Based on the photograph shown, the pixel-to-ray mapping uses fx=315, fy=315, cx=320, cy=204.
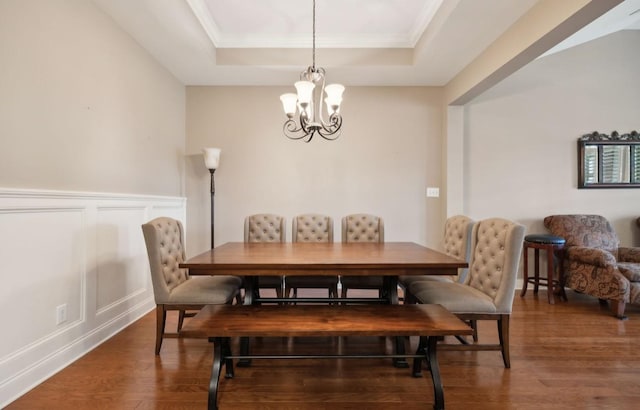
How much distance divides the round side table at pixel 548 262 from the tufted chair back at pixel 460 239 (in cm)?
137

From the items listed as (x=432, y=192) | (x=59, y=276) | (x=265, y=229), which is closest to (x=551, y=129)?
(x=432, y=192)

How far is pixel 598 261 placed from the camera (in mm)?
3102

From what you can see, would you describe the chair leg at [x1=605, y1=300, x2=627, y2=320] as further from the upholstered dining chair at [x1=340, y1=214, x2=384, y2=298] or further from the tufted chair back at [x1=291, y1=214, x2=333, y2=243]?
the tufted chair back at [x1=291, y1=214, x2=333, y2=243]

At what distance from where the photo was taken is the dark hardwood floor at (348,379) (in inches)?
67.5

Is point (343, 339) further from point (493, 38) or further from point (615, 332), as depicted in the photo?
point (493, 38)

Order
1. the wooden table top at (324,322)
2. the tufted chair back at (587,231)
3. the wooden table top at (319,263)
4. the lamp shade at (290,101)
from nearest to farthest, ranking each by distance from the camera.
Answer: the wooden table top at (324,322), the wooden table top at (319,263), the lamp shade at (290,101), the tufted chair back at (587,231)

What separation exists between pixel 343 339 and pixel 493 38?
295 cm

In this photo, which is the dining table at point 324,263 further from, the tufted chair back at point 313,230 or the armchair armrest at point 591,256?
the armchair armrest at point 591,256

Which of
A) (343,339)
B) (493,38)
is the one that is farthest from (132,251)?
(493,38)

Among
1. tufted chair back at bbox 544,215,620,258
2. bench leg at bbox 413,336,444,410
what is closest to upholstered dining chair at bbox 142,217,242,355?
bench leg at bbox 413,336,444,410

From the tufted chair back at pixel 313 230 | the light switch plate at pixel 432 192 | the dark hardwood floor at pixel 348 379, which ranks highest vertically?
the light switch plate at pixel 432 192

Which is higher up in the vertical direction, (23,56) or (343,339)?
(23,56)

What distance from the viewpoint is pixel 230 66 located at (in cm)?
346

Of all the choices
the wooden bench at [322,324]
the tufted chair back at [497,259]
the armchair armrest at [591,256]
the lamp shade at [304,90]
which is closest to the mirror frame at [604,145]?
the armchair armrest at [591,256]
